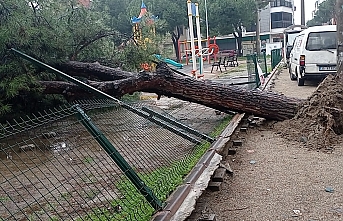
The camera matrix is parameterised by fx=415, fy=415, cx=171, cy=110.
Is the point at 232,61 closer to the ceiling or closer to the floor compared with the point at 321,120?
closer to the floor

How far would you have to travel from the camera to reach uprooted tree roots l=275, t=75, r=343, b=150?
6391 millimetres

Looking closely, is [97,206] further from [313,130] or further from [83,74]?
[83,74]

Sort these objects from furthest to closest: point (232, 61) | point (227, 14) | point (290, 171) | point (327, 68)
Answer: point (227, 14), point (232, 61), point (327, 68), point (290, 171)

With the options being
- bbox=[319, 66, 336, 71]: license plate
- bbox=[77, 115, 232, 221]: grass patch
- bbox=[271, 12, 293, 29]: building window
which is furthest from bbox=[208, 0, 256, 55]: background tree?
bbox=[77, 115, 232, 221]: grass patch

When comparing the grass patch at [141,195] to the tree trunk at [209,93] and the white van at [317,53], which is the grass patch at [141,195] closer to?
the tree trunk at [209,93]

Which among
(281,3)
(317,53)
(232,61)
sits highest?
(281,3)

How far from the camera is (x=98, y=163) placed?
20.2ft

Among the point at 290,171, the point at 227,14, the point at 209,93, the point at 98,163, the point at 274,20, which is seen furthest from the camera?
the point at 274,20

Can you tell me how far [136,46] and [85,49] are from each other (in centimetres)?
141

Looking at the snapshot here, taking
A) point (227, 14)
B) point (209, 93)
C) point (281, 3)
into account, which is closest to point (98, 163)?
point (209, 93)

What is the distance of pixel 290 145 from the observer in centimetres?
645

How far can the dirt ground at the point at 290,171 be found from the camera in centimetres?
409

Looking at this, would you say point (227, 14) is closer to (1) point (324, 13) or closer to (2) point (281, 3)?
(2) point (281, 3)

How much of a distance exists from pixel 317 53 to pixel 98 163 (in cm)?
921
